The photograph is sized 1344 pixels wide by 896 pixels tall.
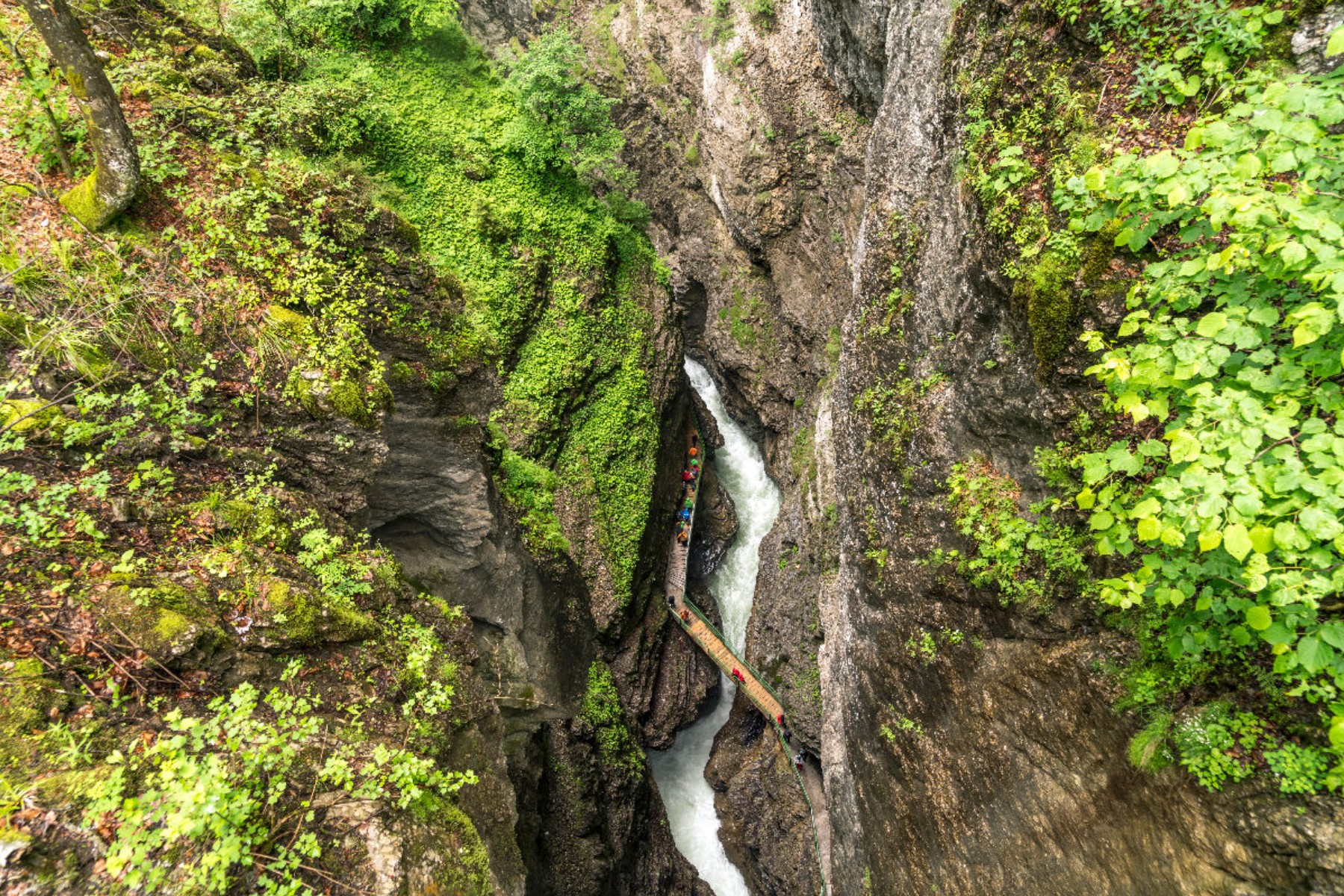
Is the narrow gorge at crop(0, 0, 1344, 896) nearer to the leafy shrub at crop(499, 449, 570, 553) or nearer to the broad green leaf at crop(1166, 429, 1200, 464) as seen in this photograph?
the broad green leaf at crop(1166, 429, 1200, 464)

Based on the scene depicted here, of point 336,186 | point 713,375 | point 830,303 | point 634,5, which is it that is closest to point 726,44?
point 634,5

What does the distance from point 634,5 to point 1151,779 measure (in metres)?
23.2

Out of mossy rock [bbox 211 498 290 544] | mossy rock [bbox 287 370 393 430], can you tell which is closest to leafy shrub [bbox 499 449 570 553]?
mossy rock [bbox 287 370 393 430]

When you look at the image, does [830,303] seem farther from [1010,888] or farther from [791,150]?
[1010,888]

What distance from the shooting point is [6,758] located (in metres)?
3.77

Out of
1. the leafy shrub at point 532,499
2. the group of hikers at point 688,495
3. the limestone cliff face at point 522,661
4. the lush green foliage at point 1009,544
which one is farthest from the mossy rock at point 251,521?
the group of hikers at point 688,495

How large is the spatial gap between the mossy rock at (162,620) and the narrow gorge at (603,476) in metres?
0.03

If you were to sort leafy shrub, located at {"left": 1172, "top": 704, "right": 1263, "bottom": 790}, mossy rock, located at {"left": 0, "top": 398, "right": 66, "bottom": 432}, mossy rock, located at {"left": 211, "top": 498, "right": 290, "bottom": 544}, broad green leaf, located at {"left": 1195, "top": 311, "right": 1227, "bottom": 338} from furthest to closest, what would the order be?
1. mossy rock, located at {"left": 211, "top": 498, "right": 290, "bottom": 544}
2. mossy rock, located at {"left": 0, "top": 398, "right": 66, "bottom": 432}
3. leafy shrub, located at {"left": 1172, "top": 704, "right": 1263, "bottom": 790}
4. broad green leaf, located at {"left": 1195, "top": 311, "right": 1227, "bottom": 338}

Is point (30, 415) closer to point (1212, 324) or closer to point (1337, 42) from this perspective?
point (1212, 324)

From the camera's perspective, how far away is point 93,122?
608 centimetres

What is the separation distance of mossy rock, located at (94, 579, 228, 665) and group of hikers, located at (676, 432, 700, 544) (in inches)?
510

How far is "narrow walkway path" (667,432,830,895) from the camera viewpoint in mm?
13062

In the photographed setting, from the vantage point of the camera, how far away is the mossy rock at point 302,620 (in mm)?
5422

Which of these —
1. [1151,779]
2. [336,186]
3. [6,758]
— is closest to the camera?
[6,758]
